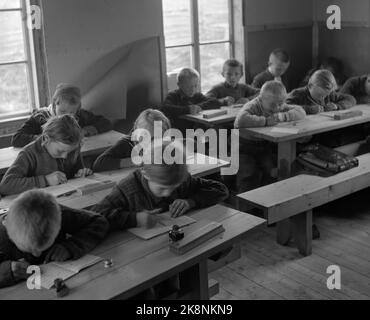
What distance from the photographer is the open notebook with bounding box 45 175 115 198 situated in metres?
2.97

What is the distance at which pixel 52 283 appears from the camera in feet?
6.35

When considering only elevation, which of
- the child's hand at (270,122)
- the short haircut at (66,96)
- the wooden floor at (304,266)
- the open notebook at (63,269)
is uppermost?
the short haircut at (66,96)

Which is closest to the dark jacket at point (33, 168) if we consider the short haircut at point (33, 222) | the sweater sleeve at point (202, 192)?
the sweater sleeve at point (202, 192)

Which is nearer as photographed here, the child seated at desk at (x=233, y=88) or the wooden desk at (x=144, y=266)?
the wooden desk at (x=144, y=266)

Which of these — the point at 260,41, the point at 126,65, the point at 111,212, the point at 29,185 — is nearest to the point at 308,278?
the point at 111,212

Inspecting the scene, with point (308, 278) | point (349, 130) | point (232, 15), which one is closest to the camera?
point (308, 278)

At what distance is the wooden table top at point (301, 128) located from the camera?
406 cm

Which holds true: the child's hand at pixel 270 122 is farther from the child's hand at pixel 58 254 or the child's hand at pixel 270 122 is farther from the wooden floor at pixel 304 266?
the child's hand at pixel 58 254

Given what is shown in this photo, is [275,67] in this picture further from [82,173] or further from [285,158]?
[82,173]

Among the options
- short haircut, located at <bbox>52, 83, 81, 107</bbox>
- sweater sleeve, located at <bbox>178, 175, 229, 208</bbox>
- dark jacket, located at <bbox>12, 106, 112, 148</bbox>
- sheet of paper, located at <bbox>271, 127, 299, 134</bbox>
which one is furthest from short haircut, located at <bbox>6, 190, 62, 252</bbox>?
sheet of paper, located at <bbox>271, 127, 299, 134</bbox>

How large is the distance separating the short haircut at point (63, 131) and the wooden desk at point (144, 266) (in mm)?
880

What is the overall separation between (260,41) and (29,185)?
4.32 meters

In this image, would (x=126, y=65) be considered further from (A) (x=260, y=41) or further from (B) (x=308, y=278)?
(B) (x=308, y=278)

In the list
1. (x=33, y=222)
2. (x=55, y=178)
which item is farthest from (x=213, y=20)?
(x=33, y=222)
